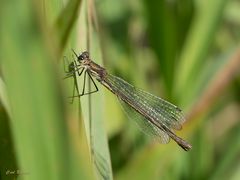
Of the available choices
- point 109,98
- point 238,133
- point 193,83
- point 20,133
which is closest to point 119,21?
point 109,98

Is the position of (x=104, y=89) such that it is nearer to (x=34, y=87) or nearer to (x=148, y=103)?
→ (x=148, y=103)

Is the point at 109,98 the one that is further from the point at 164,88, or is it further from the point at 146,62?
the point at 146,62

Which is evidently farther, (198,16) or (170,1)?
(170,1)

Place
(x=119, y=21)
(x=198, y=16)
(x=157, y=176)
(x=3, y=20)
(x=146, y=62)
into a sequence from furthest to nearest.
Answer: (x=146, y=62) → (x=119, y=21) → (x=198, y=16) → (x=157, y=176) → (x=3, y=20)

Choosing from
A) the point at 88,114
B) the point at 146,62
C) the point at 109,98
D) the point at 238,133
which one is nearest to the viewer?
the point at 88,114

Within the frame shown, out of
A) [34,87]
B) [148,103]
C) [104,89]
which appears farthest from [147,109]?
[34,87]

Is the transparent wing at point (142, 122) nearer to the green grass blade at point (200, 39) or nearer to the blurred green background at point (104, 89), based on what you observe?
the blurred green background at point (104, 89)

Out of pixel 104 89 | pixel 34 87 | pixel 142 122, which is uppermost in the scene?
pixel 34 87
